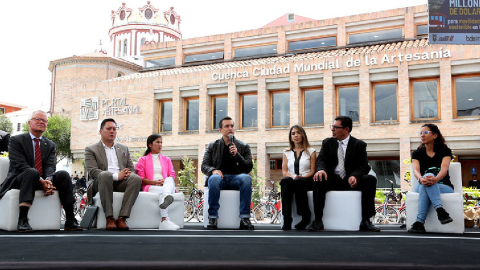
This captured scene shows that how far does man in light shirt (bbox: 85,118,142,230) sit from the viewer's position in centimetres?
601

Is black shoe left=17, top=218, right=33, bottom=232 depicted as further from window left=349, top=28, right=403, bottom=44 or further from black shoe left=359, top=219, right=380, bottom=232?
window left=349, top=28, right=403, bottom=44

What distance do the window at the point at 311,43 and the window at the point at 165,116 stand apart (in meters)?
7.87

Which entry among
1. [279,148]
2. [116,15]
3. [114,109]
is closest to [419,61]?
[279,148]

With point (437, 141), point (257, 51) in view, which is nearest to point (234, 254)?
point (437, 141)

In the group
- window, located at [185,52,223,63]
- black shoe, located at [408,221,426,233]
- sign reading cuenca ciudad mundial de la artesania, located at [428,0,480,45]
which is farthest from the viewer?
window, located at [185,52,223,63]

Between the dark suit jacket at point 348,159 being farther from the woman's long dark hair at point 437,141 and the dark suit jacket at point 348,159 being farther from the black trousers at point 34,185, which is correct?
the black trousers at point 34,185

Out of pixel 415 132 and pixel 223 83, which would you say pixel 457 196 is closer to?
pixel 415 132

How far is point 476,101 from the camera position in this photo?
2134cm

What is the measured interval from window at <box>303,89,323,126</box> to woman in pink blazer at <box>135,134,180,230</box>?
17.9 meters

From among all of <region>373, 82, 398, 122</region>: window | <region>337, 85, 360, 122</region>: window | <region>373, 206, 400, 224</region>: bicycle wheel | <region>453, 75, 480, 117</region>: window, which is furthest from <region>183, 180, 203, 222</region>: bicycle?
<region>453, 75, 480, 117</region>: window

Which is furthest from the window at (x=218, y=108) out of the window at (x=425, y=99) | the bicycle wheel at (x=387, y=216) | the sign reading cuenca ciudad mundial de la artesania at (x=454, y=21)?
the sign reading cuenca ciudad mundial de la artesania at (x=454, y=21)

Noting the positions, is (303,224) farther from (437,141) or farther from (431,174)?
(437,141)

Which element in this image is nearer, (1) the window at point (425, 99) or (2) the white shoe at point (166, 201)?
(2) the white shoe at point (166, 201)

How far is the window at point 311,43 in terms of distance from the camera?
89.5 feet
